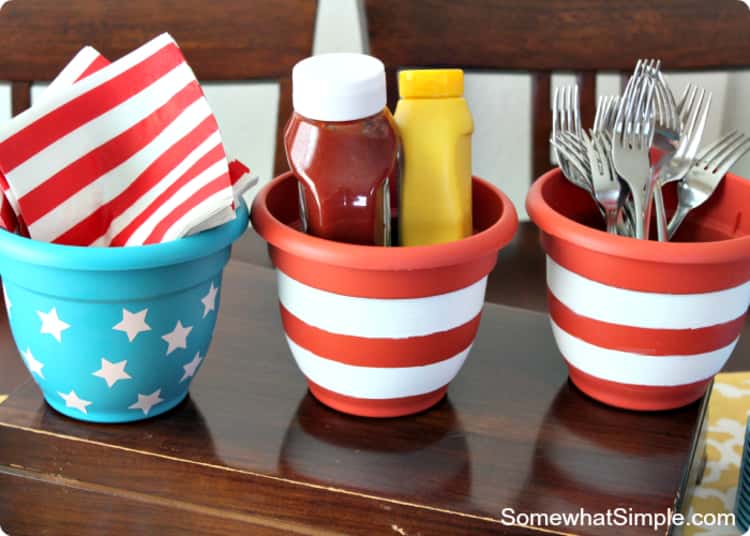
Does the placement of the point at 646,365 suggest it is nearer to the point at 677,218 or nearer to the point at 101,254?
the point at 677,218

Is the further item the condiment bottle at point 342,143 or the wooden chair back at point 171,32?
the wooden chair back at point 171,32

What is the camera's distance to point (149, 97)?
491 mm

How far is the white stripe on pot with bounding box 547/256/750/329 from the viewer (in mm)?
466

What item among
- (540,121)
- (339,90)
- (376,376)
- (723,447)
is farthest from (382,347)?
(540,121)

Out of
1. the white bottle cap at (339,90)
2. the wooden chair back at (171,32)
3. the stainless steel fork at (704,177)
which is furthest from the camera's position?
the wooden chair back at (171,32)

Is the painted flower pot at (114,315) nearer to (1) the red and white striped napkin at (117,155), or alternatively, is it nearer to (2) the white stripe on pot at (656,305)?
(1) the red and white striped napkin at (117,155)

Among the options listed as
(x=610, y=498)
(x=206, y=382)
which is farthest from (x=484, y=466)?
(x=206, y=382)

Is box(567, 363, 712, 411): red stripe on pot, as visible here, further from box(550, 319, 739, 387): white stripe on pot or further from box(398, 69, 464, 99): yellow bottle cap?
box(398, 69, 464, 99): yellow bottle cap

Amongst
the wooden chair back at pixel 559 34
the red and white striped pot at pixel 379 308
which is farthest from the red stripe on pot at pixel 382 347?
the wooden chair back at pixel 559 34

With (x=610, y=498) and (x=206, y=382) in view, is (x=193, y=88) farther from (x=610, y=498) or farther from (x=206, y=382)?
(x=610, y=498)

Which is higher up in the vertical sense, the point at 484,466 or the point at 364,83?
the point at 364,83

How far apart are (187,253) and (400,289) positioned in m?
0.10

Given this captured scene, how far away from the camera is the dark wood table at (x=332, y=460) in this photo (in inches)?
17.9

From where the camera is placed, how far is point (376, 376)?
480 mm
